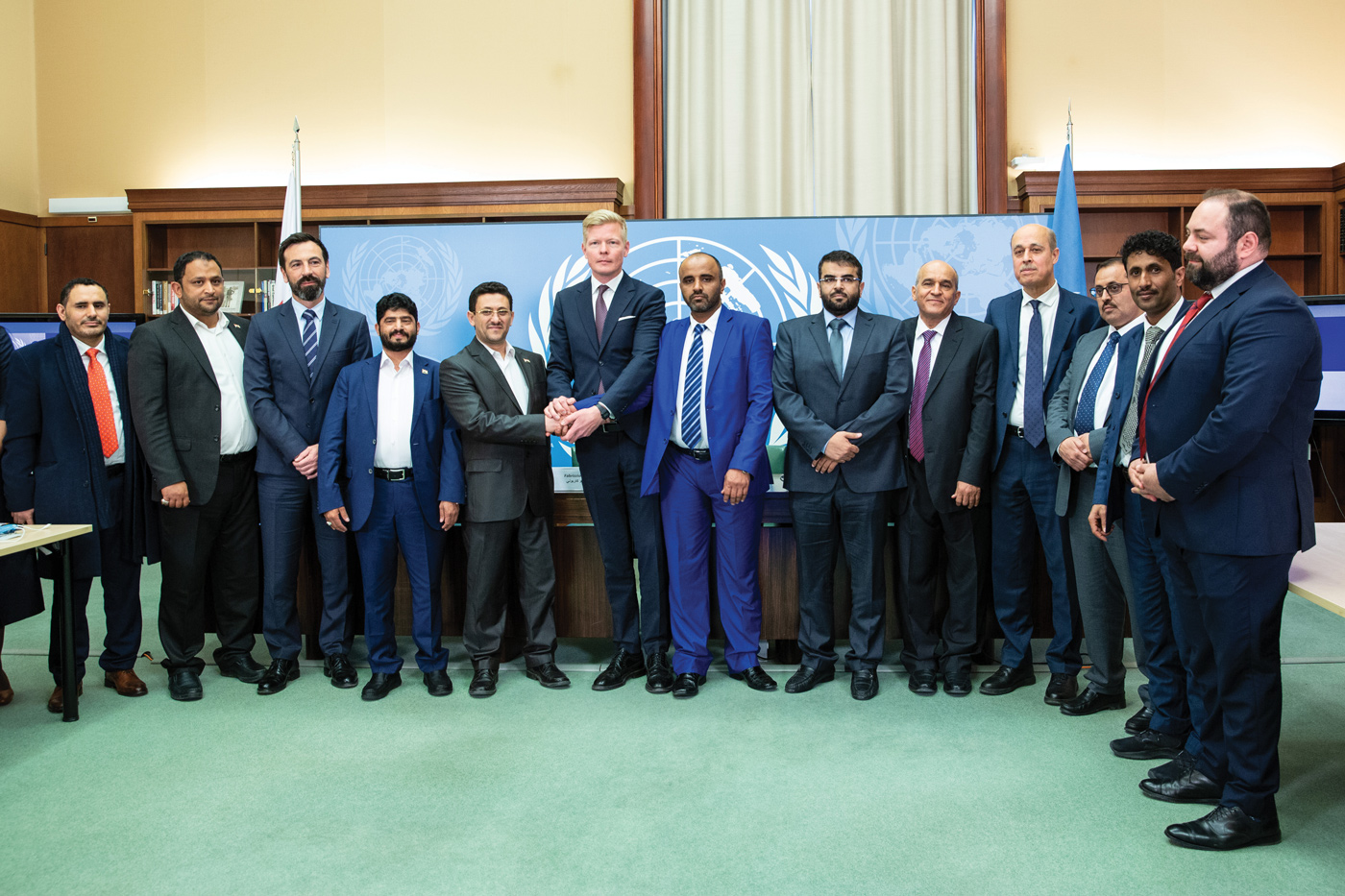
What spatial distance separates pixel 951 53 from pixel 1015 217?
276 cm

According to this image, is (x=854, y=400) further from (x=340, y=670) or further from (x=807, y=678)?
(x=340, y=670)

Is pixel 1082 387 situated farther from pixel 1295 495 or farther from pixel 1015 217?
pixel 1015 217

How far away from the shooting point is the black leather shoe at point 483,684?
3482 mm

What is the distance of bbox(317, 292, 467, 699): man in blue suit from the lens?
347 centimetres

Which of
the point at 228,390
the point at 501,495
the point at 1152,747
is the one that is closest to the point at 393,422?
the point at 501,495

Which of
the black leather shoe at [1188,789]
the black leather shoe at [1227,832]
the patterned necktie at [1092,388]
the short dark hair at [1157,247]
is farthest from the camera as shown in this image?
the patterned necktie at [1092,388]

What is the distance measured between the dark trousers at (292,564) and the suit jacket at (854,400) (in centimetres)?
177

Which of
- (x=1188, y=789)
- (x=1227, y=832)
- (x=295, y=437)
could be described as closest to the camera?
(x=1227, y=832)

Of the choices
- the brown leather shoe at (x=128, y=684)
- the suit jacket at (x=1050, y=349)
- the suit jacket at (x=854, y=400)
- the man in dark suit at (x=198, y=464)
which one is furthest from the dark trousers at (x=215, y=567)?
the suit jacket at (x=1050, y=349)

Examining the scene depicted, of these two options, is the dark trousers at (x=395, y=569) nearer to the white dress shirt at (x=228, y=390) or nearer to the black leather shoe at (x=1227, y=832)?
Result: the white dress shirt at (x=228, y=390)

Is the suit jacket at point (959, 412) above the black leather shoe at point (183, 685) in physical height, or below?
above

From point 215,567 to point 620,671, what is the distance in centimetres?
173

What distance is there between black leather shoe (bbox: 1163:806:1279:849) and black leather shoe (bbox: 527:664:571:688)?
2.16 meters

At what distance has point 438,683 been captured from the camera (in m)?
3.53
